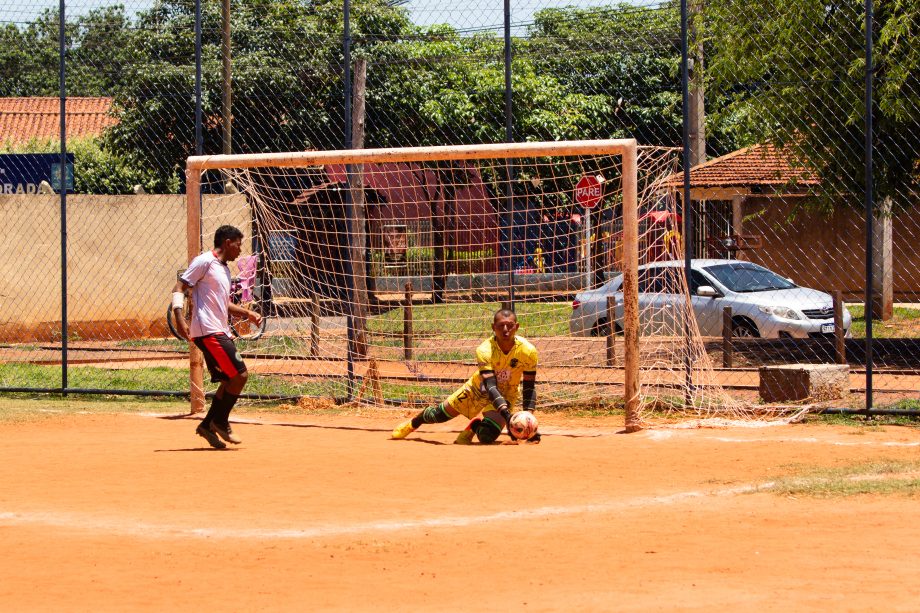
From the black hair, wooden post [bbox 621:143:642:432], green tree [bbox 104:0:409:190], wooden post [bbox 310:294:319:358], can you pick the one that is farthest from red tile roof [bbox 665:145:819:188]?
the black hair

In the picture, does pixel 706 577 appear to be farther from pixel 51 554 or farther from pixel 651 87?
pixel 651 87

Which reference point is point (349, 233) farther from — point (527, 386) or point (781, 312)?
point (781, 312)

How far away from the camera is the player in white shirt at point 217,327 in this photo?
1120 cm

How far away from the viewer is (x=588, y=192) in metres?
15.2

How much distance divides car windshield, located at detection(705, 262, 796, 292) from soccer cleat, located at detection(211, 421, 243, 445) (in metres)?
9.56

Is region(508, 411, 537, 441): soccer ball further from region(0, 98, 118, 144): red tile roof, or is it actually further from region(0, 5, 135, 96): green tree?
region(0, 98, 118, 144): red tile roof

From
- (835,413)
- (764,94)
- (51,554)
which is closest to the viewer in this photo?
(51,554)

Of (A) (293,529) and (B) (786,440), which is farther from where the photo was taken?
Result: (B) (786,440)

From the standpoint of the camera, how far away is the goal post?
11.9 metres

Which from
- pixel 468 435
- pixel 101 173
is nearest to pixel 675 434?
pixel 468 435

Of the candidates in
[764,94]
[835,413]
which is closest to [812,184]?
[764,94]

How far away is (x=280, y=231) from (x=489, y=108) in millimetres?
7224

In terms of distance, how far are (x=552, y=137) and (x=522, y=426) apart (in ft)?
42.3

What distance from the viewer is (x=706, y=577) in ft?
19.8
